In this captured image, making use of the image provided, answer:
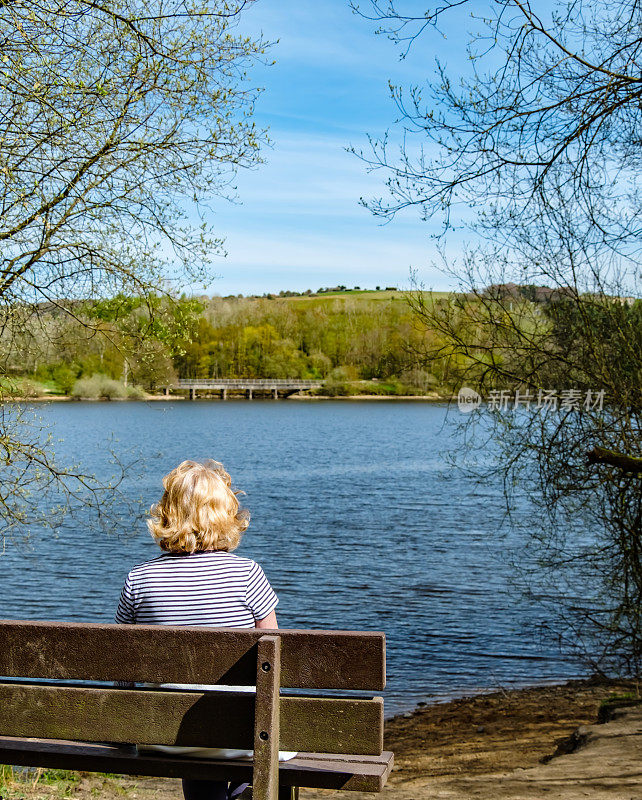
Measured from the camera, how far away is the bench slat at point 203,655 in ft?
9.21

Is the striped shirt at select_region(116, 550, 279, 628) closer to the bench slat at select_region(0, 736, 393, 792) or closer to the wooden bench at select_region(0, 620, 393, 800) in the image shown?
the wooden bench at select_region(0, 620, 393, 800)

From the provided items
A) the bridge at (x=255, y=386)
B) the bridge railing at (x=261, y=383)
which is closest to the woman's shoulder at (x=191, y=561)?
the bridge at (x=255, y=386)

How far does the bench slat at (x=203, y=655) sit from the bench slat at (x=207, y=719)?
7 cm

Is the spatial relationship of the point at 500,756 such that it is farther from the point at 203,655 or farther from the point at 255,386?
the point at 255,386

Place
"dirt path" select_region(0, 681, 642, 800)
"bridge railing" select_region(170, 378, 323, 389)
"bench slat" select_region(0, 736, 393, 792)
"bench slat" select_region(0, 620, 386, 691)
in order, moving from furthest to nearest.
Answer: "bridge railing" select_region(170, 378, 323, 389), "dirt path" select_region(0, 681, 642, 800), "bench slat" select_region(0, 736, 393, 792), "bench slat" select_region(0, 620, 386, 691)

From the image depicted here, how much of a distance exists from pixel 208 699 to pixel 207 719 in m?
0.07

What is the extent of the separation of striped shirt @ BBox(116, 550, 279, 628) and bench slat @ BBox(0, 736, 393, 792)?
1.55 ft

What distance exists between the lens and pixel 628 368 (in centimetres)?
985

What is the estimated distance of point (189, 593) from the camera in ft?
9.96

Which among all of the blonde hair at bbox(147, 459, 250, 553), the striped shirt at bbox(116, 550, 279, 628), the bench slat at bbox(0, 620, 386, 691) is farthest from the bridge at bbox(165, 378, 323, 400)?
the bench slat at bbox(0, 620, 386, 691)

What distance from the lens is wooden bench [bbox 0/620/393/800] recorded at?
2.81 m

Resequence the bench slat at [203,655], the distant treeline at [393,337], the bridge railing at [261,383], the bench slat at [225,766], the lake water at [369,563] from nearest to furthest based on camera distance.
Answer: the bench slat at [203,655]
the bench slat at [225,766]
the distant treeline at [393,337]
the lake water at [369,563]
the bridge railing at [261,383]

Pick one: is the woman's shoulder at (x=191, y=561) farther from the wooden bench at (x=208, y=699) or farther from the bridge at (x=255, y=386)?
the bridge at (x=255, y=386)

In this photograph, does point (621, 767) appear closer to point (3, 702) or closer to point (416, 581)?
point (3, 702)
